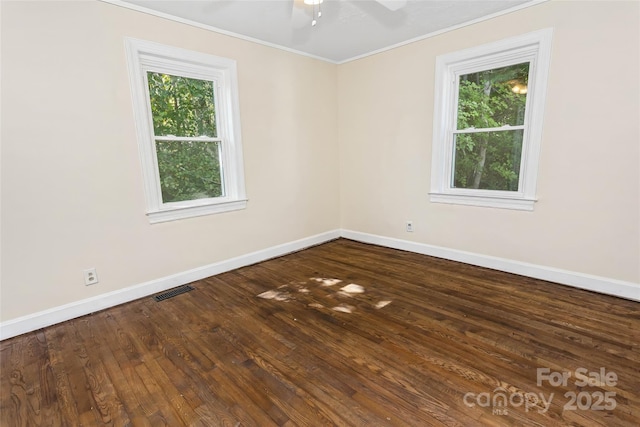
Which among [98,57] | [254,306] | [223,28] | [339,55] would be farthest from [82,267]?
[339,55]

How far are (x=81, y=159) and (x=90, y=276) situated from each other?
3.24 feet

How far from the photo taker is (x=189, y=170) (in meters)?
3.26

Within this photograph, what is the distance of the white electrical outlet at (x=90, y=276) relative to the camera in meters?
2.60

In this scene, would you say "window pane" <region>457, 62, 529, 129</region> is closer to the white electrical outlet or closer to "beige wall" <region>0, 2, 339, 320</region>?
"beige wall" <region>0, 2, 339, 320</region>

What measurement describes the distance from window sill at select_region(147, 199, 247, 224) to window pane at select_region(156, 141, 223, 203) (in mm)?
133

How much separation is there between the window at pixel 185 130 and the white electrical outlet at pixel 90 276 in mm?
630

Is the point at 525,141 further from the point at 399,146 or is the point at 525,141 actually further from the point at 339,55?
the point at 339,55

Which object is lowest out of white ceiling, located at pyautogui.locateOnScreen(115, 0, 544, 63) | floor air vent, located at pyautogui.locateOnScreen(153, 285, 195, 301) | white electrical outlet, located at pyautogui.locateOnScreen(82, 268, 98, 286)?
floor air vent, located at pyautogui.locateOnScreen(153, 285, 195, 301)

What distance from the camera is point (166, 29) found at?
2.86 metres

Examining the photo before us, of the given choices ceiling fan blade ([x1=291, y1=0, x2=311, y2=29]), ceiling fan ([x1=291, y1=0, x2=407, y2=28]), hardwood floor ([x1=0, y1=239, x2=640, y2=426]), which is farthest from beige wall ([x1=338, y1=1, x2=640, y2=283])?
ceiling fan blade ([x1=291, y1=0, x2=311, y2=29])

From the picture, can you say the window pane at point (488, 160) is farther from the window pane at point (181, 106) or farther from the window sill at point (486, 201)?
the window pane at point (181, 106)

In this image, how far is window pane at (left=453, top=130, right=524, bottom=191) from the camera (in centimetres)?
317

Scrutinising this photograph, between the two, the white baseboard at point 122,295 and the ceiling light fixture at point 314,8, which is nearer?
the ceiling light fixture at point 314,8

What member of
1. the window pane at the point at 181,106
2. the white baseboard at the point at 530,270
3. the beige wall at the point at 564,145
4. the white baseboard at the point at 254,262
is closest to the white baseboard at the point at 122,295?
the white baseboard at the point at 254,262
